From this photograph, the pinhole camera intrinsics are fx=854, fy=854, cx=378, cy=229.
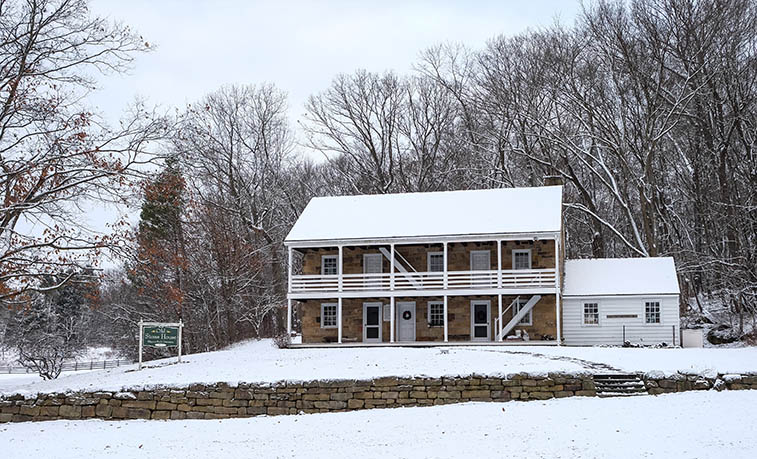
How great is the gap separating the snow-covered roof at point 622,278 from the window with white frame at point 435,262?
4.61 meters

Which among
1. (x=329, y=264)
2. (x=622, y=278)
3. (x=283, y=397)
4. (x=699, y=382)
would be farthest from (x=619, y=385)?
(x=329, y=264)

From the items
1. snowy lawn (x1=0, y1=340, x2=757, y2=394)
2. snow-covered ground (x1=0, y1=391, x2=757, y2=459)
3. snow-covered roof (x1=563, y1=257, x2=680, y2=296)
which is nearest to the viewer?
snow-covered ground (x1=0, y1=391, x2=757, y2=459)

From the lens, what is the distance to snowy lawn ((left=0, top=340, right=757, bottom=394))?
1912 centimetres

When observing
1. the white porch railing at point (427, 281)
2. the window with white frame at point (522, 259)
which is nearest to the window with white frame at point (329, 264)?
the white porch railing at point (427, 281)

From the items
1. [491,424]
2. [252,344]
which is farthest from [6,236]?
[252,344]

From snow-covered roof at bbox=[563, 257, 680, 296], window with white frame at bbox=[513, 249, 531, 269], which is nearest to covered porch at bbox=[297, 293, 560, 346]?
window with white frame at bbox=[513, 249, 531, 269]

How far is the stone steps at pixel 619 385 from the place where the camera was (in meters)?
17.6

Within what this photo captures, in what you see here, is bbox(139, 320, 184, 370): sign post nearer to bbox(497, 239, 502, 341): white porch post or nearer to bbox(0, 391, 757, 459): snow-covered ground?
bbox(0, 391, 757, 459): snow-covered ground

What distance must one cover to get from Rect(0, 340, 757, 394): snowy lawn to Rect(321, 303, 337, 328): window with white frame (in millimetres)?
6944

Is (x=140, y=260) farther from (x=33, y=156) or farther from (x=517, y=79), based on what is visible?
(x=517, y=79)

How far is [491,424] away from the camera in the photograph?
15.7m

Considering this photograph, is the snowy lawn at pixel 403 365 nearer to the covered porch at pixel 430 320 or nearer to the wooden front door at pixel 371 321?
the covered porch at pixel 430 320

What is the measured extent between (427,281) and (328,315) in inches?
173

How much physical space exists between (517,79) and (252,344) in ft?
60.1
